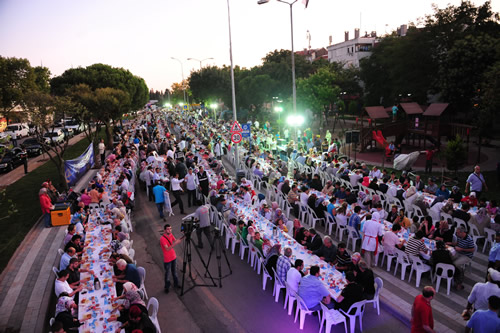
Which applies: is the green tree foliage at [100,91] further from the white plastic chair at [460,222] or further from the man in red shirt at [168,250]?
the white plastic chair at [460,222]

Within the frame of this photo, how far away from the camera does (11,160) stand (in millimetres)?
25266

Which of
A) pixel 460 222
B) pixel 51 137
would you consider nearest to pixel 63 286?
pixel 460 222

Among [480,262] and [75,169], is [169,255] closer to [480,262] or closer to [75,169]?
[480,262]

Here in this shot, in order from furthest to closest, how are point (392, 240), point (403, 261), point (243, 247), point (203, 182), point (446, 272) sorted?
point (203, 182), point (243, 247), point (392, 240), point (403, 261), point (446, 272)

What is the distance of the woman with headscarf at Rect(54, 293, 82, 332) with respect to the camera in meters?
6.21

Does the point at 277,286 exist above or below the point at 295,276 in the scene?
below

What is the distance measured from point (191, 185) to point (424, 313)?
1073 cm

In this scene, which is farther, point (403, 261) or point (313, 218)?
point (313, 218)

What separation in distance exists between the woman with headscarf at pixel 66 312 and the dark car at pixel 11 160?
2093cm

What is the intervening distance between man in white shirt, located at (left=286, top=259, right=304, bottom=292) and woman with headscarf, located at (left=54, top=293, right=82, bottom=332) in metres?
4.05

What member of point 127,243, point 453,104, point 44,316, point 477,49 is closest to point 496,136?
point 453,104

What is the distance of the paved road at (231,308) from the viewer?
24.1 ft

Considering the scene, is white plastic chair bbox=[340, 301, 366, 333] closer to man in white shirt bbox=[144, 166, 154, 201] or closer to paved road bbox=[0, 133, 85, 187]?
man in white shirt bbox=[144, 166, 154, 201]

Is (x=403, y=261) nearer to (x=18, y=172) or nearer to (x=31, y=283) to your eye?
(x=31, y=283)
